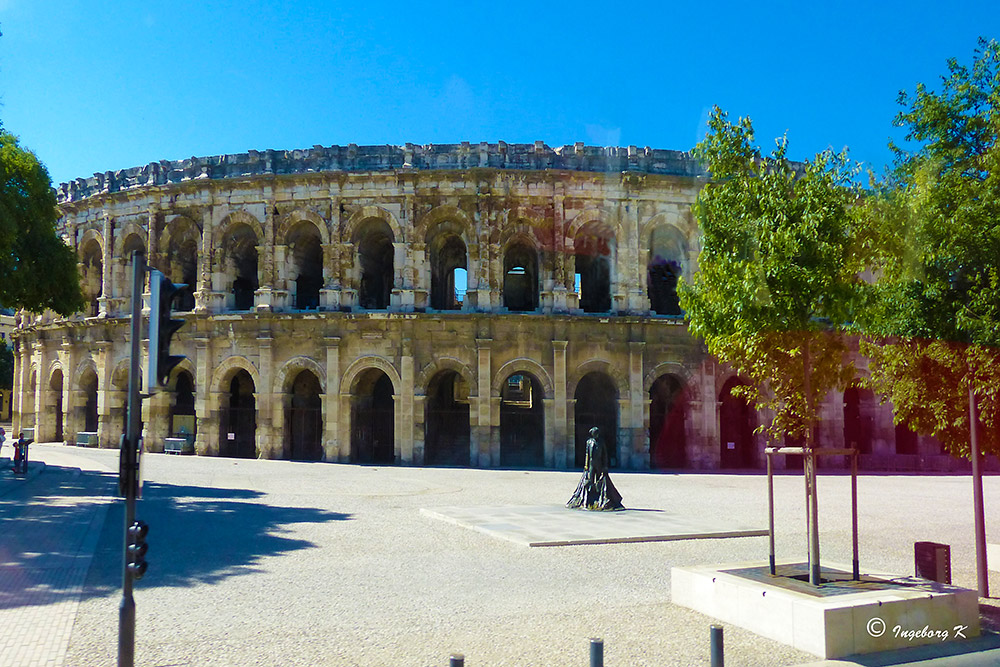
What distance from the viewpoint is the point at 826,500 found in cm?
1702

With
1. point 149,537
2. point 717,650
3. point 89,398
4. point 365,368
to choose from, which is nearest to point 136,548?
point 717,650

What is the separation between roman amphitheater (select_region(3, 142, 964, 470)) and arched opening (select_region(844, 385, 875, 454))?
95 millimetres

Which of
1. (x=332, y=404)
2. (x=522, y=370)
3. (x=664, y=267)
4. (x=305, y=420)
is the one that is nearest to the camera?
(x=522, y=370)

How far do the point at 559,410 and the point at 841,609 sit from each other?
62.0 feet

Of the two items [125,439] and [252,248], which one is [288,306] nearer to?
[252,248]

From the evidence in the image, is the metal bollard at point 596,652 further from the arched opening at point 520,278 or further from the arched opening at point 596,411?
the arched opening at point 520,278

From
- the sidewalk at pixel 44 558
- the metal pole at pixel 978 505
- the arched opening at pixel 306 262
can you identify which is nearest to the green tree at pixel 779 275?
the metal pole at pixel 978 505

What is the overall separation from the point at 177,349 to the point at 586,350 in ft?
49.0

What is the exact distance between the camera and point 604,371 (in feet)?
84.3

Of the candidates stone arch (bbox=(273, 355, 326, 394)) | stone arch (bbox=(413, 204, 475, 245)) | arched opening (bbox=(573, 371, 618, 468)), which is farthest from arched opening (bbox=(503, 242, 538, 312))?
stone arch (bbox=(273, 355, 326, 394))

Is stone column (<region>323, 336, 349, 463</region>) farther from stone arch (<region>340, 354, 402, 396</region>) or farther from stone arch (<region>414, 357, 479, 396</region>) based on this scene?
stone arch (<region>414, 357, 479, 396</region>)

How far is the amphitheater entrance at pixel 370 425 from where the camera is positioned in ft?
87.6

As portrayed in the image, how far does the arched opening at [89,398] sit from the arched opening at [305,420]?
9.00 metres

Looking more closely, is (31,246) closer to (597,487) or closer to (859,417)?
(597,487)
